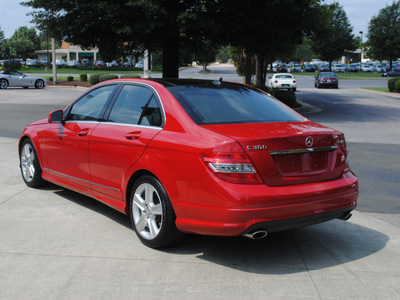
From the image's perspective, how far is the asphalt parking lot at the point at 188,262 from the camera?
147 inches

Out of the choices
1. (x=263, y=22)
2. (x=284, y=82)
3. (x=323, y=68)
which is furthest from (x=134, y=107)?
(x=323, y=68)

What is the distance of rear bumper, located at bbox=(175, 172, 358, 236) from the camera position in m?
3.88

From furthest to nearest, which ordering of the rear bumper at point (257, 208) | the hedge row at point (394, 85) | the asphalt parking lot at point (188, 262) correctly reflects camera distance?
the hedge row at point (394, 85) < the rear bumper at point (257, 208) < the asphalt parking lot at point (188, 262)

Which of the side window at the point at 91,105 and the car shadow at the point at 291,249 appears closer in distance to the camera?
the car shadow at the point at 291,249

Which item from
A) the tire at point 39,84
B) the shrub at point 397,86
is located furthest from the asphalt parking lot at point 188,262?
the tire at point 39,84

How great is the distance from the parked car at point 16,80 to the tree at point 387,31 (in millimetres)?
56367

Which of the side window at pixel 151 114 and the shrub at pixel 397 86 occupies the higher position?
the shrub at pixel 397 86

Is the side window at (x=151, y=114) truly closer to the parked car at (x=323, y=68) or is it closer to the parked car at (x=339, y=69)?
the parked car at (x=323, y=68)

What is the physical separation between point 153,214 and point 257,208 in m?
1.14

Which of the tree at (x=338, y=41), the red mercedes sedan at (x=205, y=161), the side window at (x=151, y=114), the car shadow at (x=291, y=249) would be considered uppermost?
the tree at (x=338, y=41)

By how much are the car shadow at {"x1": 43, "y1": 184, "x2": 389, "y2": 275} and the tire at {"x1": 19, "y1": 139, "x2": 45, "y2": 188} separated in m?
1.81

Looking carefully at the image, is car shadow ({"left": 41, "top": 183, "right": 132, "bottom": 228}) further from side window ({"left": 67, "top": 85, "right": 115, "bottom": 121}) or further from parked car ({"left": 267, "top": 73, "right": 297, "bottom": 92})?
parked car ({"left": 267, "top": 73, "right": 297, "bottom": 92})

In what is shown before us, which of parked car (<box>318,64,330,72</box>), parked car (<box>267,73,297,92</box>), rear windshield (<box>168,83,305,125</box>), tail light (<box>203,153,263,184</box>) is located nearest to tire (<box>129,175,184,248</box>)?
tail light (<box>203,153,263,184</box>)

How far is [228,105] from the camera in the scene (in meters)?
4.82
